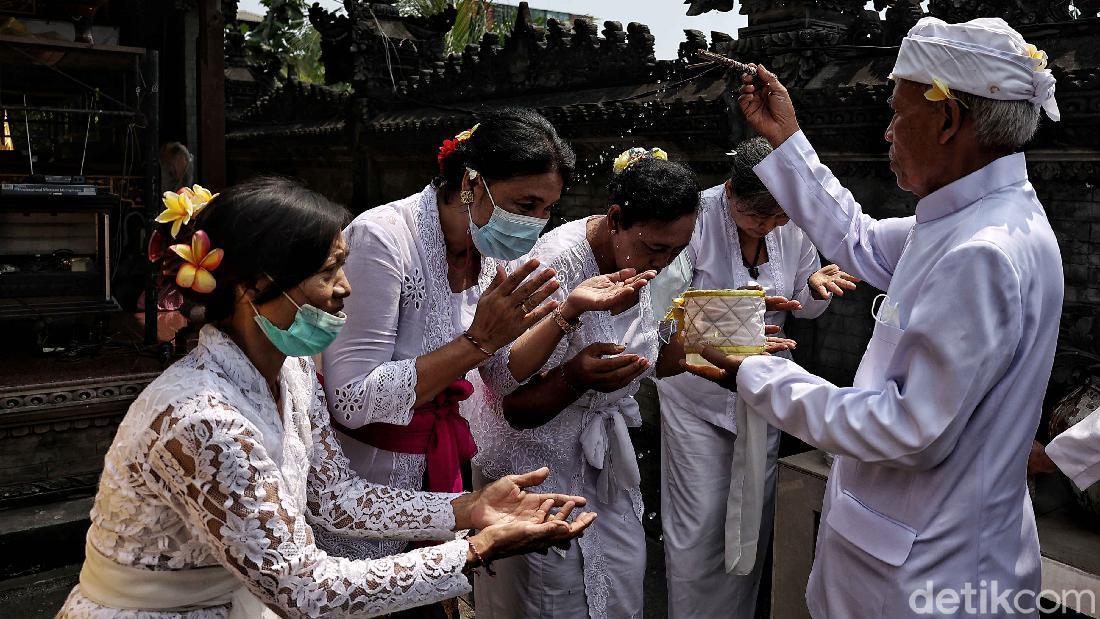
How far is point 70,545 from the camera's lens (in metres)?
4.84

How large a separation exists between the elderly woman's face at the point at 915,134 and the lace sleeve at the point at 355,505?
1.38 metres

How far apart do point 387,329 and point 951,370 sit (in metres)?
1.39

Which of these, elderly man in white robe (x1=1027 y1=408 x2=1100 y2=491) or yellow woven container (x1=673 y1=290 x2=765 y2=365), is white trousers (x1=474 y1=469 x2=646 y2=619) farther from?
elderly man in white robe (x1=1027 y1=408 x2=1100 y2=491)

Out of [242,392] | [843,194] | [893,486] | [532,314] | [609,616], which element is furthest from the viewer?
[609,616]

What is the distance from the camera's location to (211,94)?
7.48 metres

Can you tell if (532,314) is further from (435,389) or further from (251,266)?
(251,266)

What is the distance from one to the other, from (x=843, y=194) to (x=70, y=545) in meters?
4.46

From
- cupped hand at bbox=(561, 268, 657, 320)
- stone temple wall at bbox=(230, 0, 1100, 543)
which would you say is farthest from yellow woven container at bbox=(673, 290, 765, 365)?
stone temple wall at bbox=(230, 0, 1100, 543)

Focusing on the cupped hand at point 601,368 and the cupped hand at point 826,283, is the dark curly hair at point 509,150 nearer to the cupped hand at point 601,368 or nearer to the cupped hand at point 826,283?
the cupped hand at point 601,368

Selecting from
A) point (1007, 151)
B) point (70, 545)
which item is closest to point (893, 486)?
point (1007, 151)

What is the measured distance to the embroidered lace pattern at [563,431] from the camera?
282 centimetres

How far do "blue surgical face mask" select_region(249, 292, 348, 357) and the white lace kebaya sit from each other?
0.26 feet

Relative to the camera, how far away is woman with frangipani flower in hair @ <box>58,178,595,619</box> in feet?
5.63

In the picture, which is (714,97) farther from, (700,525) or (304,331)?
(304,331)
